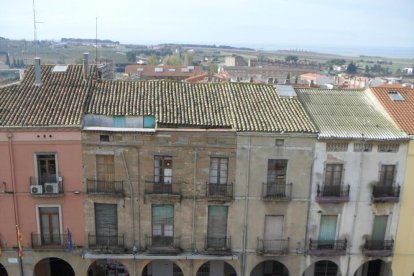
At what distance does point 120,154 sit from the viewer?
24.6 m

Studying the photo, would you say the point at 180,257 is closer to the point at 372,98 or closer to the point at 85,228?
the point at 85,228

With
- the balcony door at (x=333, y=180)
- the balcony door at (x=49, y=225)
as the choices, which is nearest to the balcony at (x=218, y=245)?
the balcony door at (x=333, y=180)

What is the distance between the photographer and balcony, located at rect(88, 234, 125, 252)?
25484 millimetres

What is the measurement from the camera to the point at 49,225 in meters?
25.5

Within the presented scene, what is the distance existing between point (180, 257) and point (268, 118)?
10080 millimetres

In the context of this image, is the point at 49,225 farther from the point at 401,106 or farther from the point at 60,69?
the point at 401,106

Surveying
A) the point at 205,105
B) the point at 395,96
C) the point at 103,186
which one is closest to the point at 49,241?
the point at 103,186

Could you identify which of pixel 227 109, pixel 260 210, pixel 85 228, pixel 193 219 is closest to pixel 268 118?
pixel 227 109

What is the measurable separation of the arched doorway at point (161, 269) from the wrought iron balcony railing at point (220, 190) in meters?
6.92

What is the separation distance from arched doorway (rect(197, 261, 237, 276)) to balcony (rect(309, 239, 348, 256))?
6079mm

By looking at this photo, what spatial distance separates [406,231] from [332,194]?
19.0 ft

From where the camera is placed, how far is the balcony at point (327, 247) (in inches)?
1028

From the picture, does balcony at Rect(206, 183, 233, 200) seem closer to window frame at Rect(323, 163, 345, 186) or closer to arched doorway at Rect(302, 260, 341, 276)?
window frame at Rect(323, 163, 345, 186)

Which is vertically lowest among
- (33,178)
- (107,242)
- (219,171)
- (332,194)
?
(107,242)
